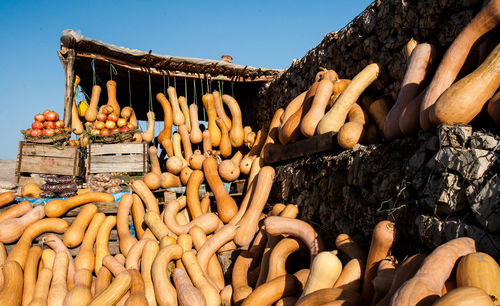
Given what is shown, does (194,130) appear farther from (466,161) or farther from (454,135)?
(466,161)

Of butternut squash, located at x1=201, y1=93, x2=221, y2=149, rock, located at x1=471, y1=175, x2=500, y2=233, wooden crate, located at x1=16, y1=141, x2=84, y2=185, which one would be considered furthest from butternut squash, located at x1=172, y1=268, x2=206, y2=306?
butternut squash, located at x1=201, y1=93, x2=221, y2=149

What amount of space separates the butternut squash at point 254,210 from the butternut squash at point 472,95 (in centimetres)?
263

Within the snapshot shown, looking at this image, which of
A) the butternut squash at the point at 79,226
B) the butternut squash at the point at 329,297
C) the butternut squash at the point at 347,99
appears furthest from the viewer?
the butternut squash at the point at 79,226

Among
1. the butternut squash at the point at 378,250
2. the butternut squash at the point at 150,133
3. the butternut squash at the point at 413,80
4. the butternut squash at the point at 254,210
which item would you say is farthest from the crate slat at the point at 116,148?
the butternut squash at the point at 378,250

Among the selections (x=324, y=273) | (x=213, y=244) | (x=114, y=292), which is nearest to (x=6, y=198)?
(x=114, y=292)

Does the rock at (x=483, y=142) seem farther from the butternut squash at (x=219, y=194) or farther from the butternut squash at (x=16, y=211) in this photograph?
the butternut squash at (x=16, y=211)

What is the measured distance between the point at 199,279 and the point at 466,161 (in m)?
2.76

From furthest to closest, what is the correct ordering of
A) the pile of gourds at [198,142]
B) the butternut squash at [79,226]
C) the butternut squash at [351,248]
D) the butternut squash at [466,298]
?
1. the pile of gourds at [198,142]
2. the butternut squash at [79,226]
3. the butternut squash at [351,248]
4. the butternut squash at [466,298]

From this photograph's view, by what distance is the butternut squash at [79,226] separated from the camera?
4.61m

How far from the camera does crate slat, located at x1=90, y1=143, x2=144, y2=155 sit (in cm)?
602

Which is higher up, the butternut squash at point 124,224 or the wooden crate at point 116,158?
the wooden crate at point 116,158

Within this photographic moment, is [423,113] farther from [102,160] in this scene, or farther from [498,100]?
[102,160]

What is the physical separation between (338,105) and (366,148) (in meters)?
0.94

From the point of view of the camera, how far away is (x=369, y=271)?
2355 mm
